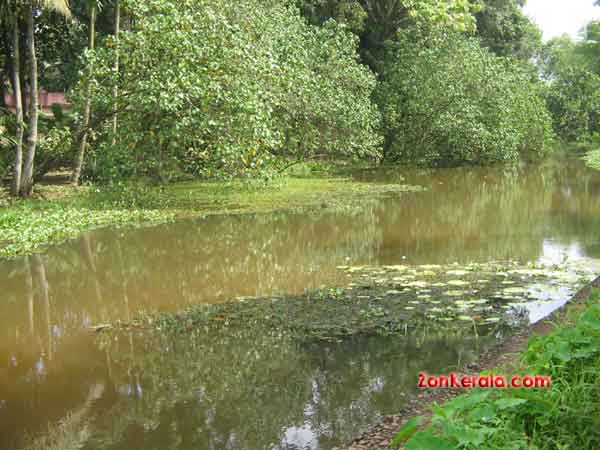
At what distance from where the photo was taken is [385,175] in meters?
25.2

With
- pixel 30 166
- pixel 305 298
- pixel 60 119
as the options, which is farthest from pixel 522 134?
pixel 305 298

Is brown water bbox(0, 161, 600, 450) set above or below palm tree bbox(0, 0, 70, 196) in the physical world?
below

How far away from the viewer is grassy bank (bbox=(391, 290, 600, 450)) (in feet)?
9.75

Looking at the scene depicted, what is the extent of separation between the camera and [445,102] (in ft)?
88.0

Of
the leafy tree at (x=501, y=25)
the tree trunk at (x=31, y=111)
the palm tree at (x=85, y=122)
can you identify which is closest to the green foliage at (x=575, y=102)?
Answer: the leafy tree at (x=501, y=25)

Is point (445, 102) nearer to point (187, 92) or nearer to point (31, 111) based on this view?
point (187, 92)

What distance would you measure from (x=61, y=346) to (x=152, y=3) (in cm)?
1003

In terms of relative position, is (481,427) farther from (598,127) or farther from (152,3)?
(598,127)

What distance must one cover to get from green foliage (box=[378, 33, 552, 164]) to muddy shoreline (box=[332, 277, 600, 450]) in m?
21.2

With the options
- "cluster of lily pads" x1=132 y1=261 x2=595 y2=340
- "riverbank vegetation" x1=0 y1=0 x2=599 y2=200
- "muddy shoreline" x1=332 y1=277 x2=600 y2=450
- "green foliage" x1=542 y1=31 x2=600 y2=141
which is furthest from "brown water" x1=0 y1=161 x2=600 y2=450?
"green foliage" x1=542 y1=31 x2=600 y2=141

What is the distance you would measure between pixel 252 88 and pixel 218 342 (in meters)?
9.16

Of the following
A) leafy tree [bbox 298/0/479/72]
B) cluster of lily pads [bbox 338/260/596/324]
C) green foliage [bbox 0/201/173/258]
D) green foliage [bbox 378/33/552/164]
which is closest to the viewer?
cluster of lily pads [bbox 338/260/596/324]

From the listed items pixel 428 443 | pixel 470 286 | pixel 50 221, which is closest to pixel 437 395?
pixel 428 443

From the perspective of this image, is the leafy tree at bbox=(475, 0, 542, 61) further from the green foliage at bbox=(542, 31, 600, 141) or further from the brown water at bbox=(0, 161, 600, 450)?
the brown water at bbox=(0, 161, 600, 450)
